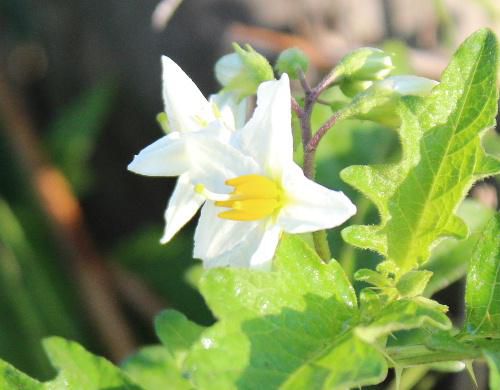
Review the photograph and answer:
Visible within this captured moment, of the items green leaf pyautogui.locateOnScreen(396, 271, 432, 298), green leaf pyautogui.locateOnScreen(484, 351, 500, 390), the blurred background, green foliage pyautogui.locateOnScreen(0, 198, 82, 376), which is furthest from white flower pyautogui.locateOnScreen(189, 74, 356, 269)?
green foliage pyautogui.locateOnScreen(0, 198, 82, 376)

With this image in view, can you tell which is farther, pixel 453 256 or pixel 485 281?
pixel 453 256

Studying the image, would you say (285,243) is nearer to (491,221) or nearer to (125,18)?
(491,221)

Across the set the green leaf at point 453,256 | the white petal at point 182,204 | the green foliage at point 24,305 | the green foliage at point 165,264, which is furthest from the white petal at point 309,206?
the green foliage at point 24,305

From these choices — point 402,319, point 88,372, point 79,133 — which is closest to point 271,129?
point 402,319

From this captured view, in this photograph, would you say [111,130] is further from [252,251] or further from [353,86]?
[252,251]

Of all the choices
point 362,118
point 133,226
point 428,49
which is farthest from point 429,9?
point 362,118

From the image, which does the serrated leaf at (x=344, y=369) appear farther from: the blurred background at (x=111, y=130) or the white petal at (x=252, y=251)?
the blurred background at (x=111, y=130)
